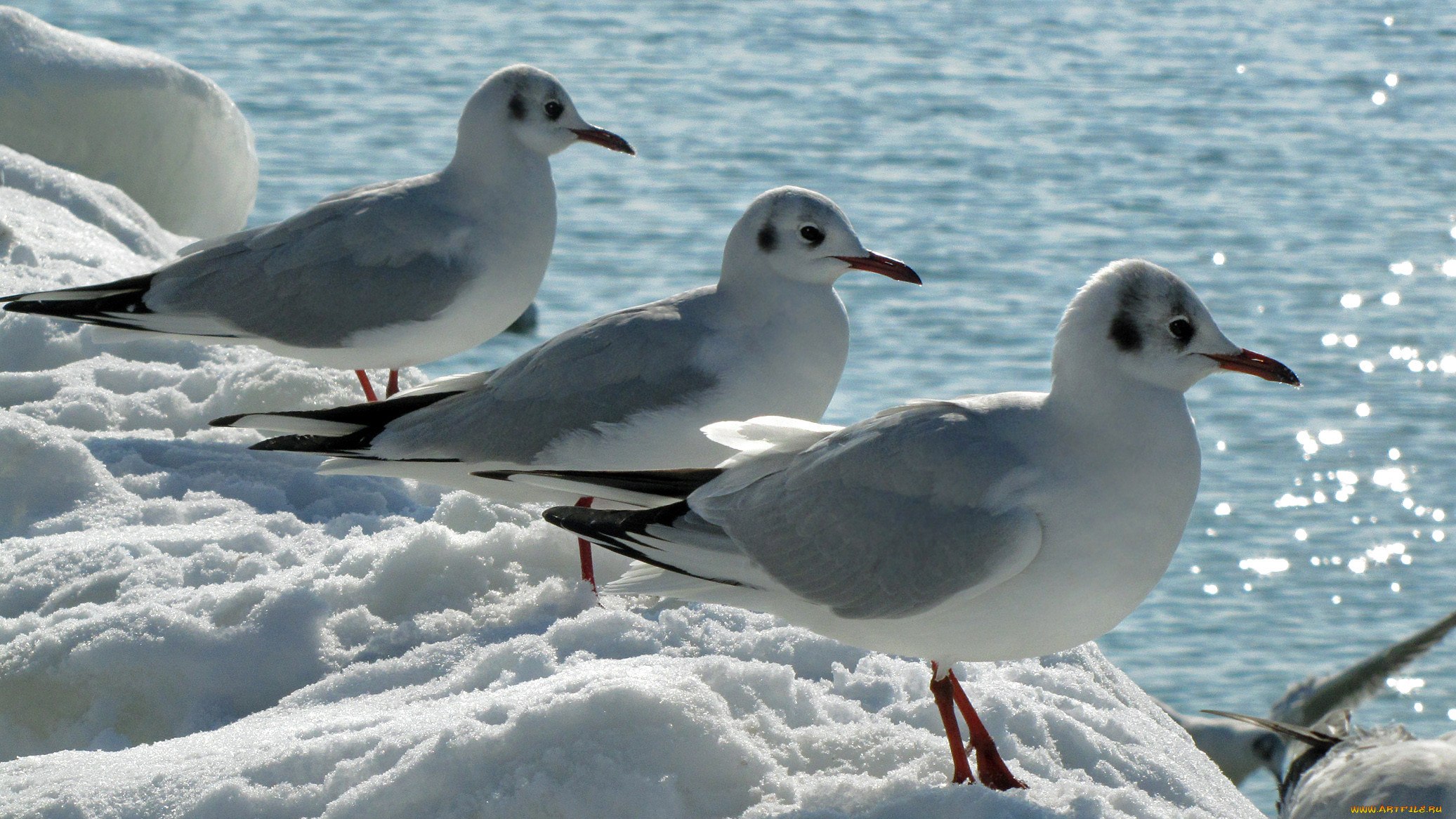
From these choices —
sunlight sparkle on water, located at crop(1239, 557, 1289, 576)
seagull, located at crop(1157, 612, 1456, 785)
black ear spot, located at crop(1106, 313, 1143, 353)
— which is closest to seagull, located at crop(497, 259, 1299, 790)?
black ear spot, located at crop(1106, 313, 1143, 353)

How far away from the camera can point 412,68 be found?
22766 mm

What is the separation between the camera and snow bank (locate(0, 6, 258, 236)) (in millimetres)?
8922

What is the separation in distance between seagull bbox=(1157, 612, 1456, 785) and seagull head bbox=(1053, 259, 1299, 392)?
1937 mm

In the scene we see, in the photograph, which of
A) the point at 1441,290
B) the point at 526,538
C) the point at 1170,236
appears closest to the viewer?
the point at 526,538

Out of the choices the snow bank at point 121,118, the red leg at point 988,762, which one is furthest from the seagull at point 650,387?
the snow bank at point 121,118

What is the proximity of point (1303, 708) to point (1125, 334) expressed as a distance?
11.4ft

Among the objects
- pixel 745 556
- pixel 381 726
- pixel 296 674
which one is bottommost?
pixel 296 674

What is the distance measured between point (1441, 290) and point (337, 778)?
46.8ft

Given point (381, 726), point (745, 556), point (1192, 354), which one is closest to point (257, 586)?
point (381, 726)

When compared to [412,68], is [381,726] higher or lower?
higher

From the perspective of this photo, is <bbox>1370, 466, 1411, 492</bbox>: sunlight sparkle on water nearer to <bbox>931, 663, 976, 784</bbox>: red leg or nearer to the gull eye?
the gull eye

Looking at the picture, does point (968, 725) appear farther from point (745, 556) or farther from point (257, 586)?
point (257, 586)

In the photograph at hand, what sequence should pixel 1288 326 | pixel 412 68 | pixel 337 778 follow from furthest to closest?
pixel 412 68
pixel 1288 326
pixel 337 778

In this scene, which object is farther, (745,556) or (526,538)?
(526,538)
